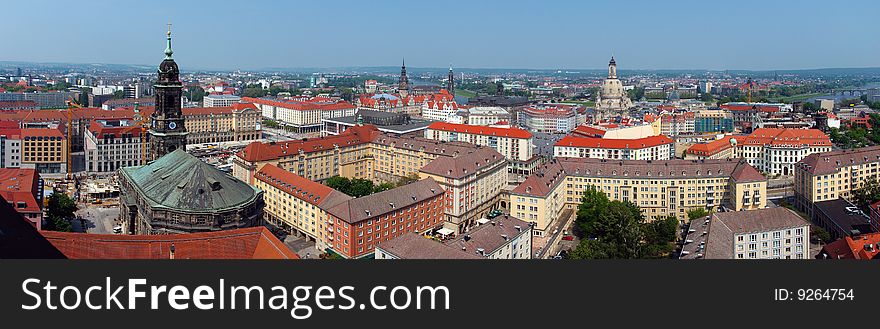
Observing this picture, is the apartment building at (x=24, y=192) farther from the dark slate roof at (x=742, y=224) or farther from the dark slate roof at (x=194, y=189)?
the dark slate roof at (x=742, y=224)

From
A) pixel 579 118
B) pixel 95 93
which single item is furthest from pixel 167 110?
pixel 95 93

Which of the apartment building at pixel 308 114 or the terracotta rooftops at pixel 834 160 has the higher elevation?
the apartment building at pixel 308 114

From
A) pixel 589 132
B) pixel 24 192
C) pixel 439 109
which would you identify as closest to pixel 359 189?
pixel 24 192

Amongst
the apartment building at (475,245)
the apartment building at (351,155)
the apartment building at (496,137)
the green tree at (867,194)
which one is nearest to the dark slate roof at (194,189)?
the apartment building at (475,245)

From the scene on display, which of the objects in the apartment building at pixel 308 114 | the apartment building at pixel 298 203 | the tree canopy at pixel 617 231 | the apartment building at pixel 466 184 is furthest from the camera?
the apartment building at pixel 308 114

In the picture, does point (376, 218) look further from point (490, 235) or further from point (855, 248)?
point (855, 248)

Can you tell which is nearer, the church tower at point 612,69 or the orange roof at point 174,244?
the orange roof at point 174,244

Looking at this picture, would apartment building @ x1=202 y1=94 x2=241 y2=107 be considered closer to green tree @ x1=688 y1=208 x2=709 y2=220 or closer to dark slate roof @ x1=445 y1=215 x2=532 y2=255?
green tree @ x1=688 y1=208 x2=709 y2=220

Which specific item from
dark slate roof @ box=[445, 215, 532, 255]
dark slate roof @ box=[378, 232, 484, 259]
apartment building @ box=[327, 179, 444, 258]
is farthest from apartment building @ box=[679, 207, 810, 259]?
apartment building @ box=[327, 179, 444, 258]
